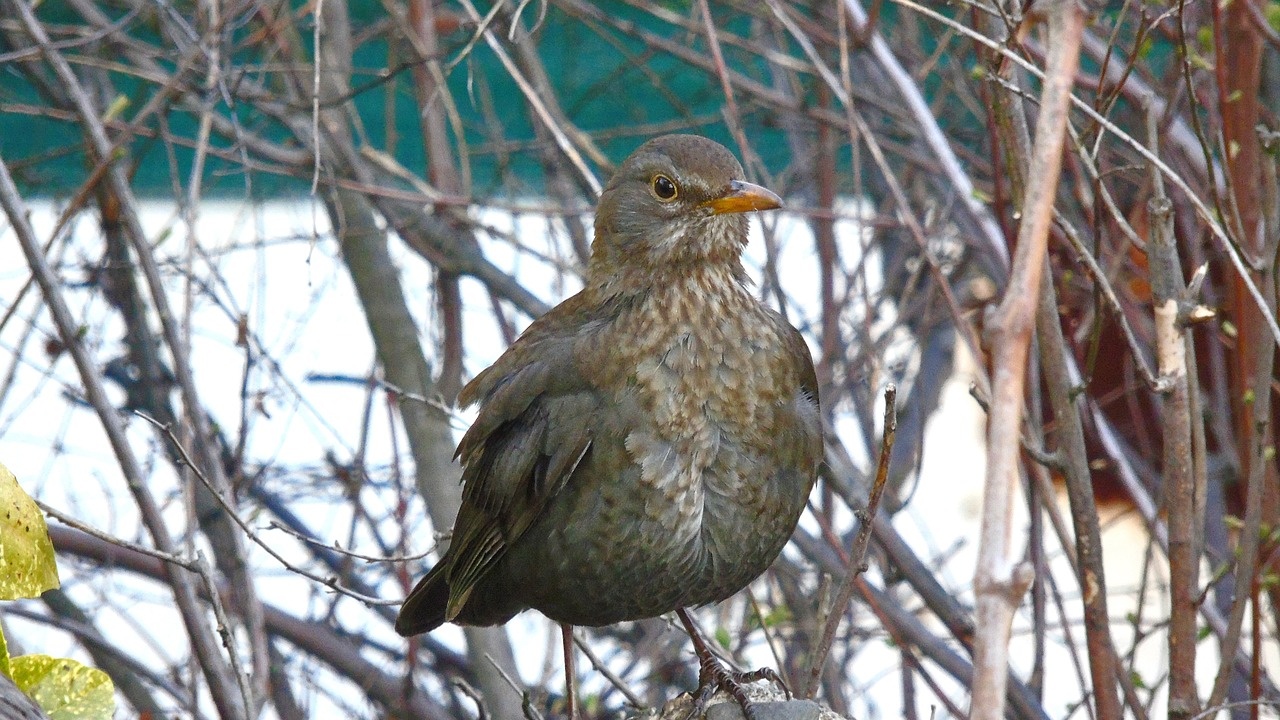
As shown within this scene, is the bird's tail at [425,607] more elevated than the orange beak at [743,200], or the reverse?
the orange beak at [743,200]

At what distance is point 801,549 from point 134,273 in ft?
8.17

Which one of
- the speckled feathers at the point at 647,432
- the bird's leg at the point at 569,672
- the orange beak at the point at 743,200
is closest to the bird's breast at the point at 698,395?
the speckled feathers at the point at 647,432

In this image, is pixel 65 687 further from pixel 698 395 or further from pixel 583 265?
pixel 583 265

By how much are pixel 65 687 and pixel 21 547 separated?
24cm

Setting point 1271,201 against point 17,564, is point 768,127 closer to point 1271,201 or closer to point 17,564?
point 1271,201

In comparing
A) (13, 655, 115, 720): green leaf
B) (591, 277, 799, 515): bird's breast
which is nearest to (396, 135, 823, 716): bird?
(591, 277, 799, 515): bird's breast

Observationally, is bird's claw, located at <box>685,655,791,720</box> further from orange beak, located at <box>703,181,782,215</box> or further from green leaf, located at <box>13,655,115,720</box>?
green leaf, located at <box>13,655,115,720</box>

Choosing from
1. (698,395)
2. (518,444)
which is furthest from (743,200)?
(518,444)

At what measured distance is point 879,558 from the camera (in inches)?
195

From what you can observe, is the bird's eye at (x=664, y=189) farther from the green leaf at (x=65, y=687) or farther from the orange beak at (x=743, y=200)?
the green leaf at (x=65, y=687)

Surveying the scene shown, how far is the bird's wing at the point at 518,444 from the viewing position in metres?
3.04

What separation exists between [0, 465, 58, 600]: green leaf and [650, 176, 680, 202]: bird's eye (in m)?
1.67

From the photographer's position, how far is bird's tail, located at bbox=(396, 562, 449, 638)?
3.39 m

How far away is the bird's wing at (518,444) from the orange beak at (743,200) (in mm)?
440
